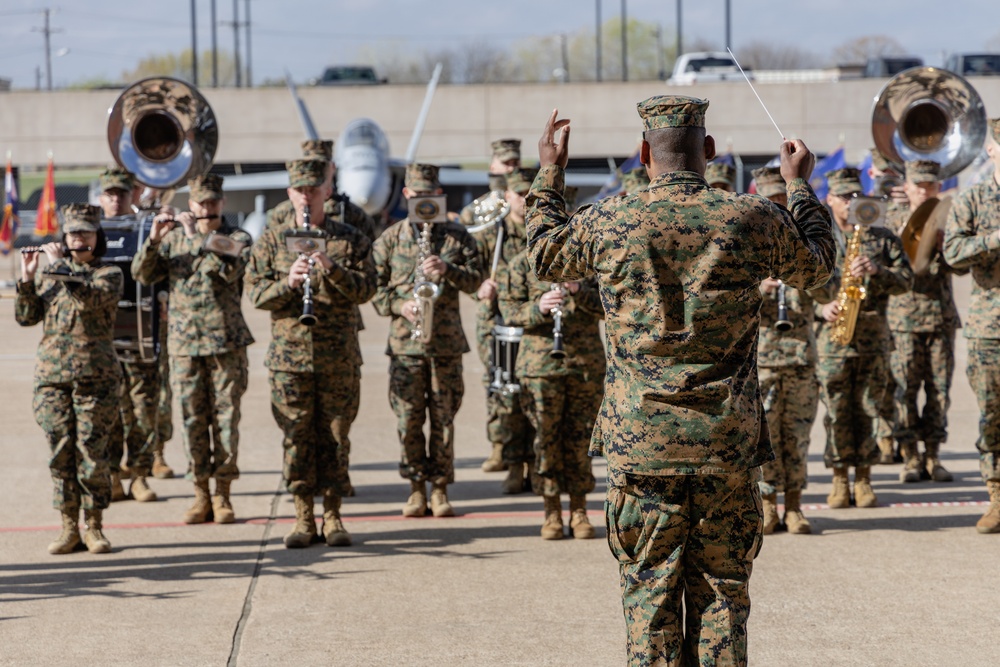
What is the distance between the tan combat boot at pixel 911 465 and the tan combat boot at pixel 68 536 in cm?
582

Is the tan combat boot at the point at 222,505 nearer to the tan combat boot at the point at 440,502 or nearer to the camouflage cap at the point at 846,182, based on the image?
the tan combat boot at the point at 440,502

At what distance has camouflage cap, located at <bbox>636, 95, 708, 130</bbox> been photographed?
418 centimetres

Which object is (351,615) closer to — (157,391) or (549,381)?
(549,381)

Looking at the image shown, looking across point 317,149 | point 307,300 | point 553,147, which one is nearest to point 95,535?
point 307,300

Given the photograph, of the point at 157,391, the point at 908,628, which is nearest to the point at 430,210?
the point at 157,391

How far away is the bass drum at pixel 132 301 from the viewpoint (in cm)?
895

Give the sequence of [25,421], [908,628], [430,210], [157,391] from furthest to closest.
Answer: [25,421], [157,391], [430,210], [908,628]

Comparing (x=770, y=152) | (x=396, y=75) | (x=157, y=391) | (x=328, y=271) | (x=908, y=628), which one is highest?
(x=396, y=75)

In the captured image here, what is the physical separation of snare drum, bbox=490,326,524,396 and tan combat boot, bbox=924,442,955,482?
328cm

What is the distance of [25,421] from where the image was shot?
40.8 ft

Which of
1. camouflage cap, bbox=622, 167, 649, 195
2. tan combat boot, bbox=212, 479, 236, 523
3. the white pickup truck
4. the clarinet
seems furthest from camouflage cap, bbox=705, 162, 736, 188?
the white pickup truck

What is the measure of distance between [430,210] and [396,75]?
259ft

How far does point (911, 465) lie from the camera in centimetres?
943

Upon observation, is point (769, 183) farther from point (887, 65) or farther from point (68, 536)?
point (887, 65)
